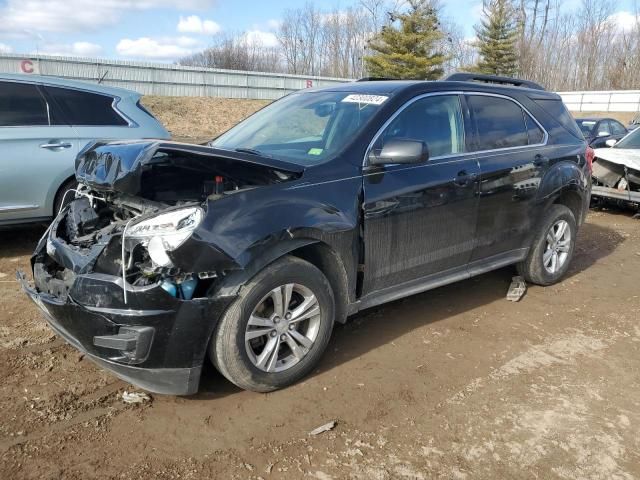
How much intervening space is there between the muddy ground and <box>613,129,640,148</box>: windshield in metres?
5.88

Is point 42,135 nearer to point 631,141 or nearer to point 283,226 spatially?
point 283,226

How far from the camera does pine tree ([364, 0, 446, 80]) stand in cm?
3591

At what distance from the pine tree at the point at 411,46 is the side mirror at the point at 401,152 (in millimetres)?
33826

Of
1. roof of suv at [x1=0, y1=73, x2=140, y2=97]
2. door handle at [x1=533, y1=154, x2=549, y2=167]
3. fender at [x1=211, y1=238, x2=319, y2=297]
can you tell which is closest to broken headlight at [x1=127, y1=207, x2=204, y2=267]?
fender at [x1=211, y1=238, x2=319, y2=297]

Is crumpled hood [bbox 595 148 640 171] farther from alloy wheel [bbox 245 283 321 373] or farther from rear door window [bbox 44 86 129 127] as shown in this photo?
rear door window [bbox 44 86 129 127]

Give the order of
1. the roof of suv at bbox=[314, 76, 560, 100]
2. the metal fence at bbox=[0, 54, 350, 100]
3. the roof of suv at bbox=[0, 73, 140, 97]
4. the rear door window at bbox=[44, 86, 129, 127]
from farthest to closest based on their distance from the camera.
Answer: the metal fence at bbox=[0, 54, 350, 100] < the rear door window at bbox=[44, 86, 129, 127] < the roof of suv at bbox=[0, 73, 140, 97] < the roof of suv at bbox=[314, 76, 560, 100]

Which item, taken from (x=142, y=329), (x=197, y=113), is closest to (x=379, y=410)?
(x=142, y=329)

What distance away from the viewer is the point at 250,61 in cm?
6256

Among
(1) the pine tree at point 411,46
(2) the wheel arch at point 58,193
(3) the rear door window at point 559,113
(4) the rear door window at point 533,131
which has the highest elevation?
(1) the pine tree at point 411,46

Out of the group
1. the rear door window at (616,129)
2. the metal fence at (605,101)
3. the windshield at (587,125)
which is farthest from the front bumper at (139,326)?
the metal fence at (605,101)

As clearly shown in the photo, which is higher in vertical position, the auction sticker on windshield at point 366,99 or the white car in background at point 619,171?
the auction sticker on windshield at point 366,99

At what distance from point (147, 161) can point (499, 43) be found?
48967mm

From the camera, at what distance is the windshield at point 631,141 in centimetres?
916

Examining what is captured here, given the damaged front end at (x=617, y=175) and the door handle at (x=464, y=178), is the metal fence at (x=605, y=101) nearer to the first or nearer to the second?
the damaged front end at (x=617, y=175)
